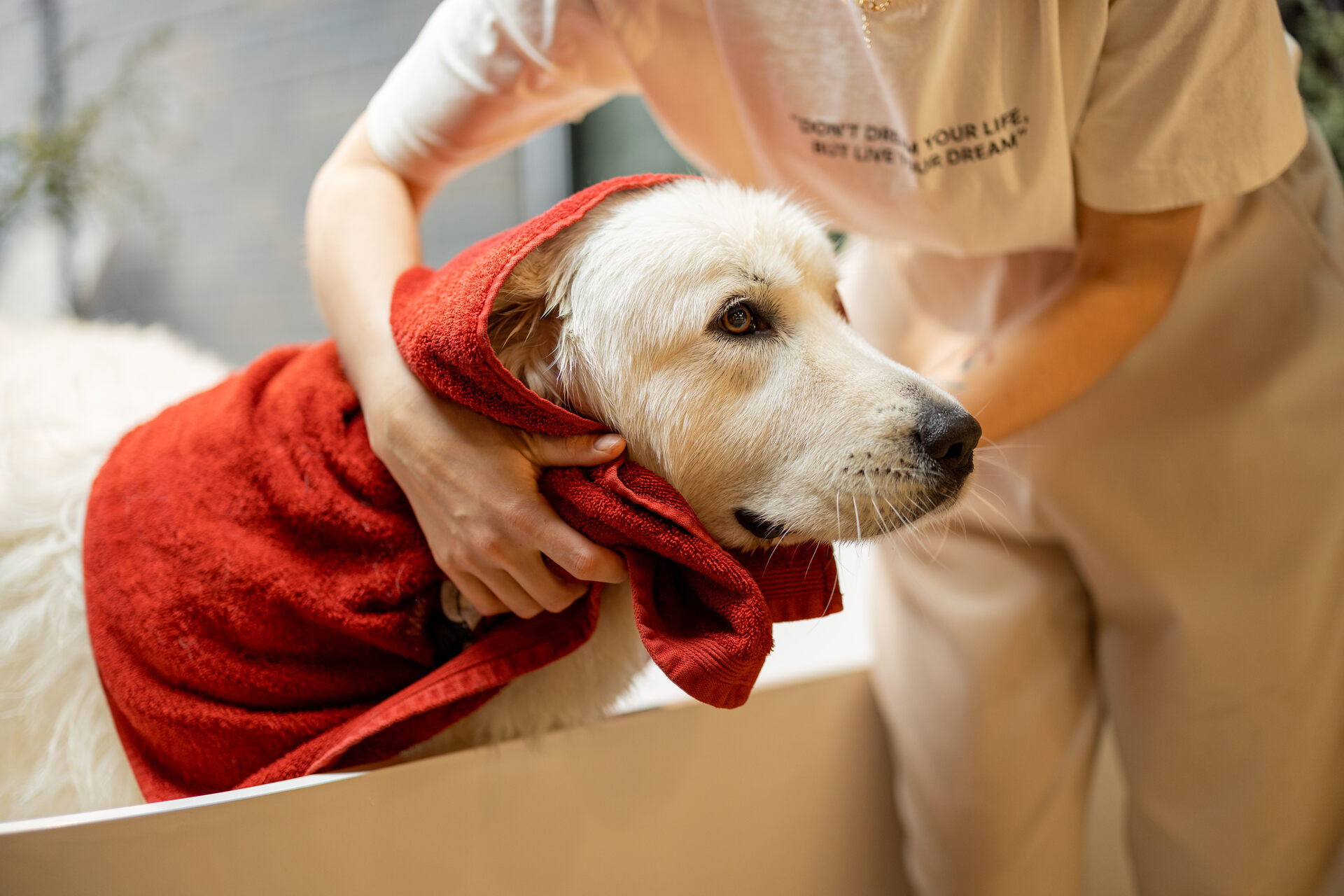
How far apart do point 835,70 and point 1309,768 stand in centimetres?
82

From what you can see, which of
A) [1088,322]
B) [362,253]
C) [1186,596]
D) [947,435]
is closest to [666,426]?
[947,435]

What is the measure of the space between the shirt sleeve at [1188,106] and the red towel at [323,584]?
1.36 feet

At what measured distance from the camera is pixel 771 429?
0.58 meters

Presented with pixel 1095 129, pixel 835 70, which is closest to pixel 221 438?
pixel 835 70

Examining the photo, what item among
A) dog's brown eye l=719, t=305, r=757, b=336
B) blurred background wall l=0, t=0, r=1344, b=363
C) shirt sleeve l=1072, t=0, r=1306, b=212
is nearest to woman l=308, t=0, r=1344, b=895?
shirt sleeve l=1072, t=0, r=1306, b=212

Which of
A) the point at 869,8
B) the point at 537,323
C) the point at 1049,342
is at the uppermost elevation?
the point at 869,8

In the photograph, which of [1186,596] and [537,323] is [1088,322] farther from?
[537,323]

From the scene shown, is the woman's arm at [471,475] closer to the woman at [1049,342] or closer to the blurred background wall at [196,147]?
the woman at [1049,342]

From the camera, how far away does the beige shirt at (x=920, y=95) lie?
64 cm

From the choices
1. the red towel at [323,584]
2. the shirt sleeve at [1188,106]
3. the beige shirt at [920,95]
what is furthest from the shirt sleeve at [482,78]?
the shirt sleeve at [1188,106]

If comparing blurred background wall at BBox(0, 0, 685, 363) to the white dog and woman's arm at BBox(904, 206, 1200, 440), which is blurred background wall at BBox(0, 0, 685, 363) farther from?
woman's arm at BBox(904, 206, 1200, 440)

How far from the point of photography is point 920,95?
2.16 feet

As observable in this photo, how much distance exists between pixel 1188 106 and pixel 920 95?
0.22 metres

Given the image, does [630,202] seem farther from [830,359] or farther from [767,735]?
[767,735]
